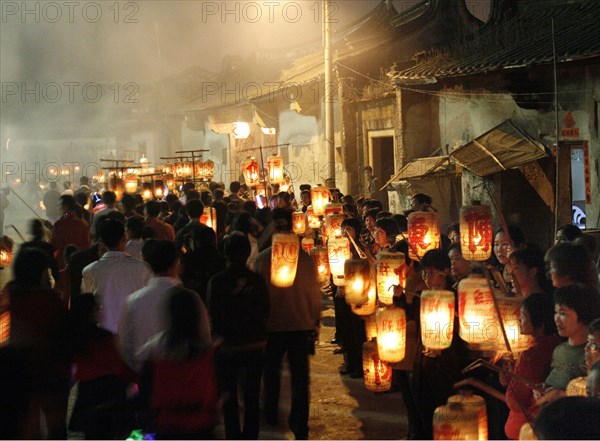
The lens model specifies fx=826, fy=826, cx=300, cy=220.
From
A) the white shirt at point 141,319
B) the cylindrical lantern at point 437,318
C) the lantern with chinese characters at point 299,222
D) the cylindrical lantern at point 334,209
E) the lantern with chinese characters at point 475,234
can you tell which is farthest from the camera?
the lantern with chinese characters at point 299,222

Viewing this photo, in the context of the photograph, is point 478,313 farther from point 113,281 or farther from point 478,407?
point 113,281

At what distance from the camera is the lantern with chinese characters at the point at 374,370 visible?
9.09 meters

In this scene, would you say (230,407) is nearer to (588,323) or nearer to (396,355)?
(396,355)

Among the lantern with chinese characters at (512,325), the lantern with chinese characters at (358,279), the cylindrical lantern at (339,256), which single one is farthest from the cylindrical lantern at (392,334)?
the cylindrical lantern at (339,256)

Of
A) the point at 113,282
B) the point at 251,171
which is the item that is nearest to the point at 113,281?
the point at 113,282

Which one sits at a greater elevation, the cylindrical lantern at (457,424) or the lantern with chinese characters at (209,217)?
the lantern with chinese characters at (209,217)

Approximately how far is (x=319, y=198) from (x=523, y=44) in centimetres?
460

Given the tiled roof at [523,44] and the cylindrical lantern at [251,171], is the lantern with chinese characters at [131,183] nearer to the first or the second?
the cylindrical lantern at [251,171]

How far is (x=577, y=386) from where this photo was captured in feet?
15.5

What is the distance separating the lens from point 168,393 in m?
Answer: 5.19

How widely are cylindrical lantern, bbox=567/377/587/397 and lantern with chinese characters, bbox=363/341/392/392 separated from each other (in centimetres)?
432

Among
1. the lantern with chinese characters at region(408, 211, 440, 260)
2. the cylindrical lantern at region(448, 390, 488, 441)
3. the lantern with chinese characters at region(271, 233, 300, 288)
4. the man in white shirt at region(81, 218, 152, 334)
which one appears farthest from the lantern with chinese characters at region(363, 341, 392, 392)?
the cylindrical lantern at region(448, 390, 488, 441)

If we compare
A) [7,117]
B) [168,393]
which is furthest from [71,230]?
[7,117]

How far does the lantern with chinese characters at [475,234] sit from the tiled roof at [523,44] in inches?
172
